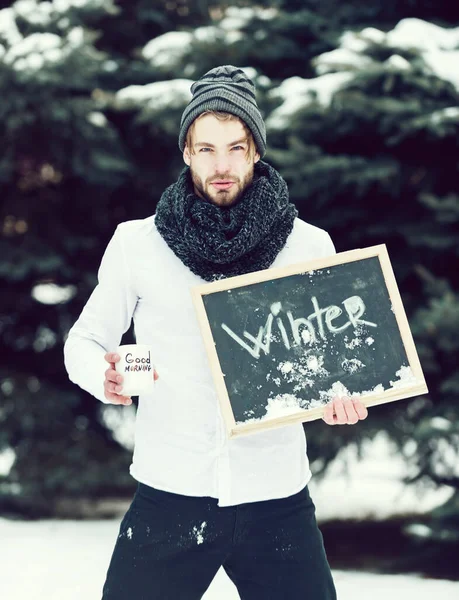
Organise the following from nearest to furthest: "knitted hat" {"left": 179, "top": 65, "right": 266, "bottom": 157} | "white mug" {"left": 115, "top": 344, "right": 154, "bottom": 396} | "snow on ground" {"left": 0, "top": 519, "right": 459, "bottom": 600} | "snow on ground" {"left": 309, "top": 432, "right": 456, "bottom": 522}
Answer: "white mug" {"left": 115, "top": 344, "right": 154, "bottom": 396} → "knitted hat" {"left": 179, "top": 65, "right": 266, "bottom": 157} → "snow on ground" {"left": 0, "top": 519, "right": 459, "bottom": 600} → "snow on ground" {"left": 309, "top": 432, "right": 456, "bottom": 522}

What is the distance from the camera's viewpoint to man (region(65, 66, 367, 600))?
2047mm

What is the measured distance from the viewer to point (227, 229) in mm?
2107

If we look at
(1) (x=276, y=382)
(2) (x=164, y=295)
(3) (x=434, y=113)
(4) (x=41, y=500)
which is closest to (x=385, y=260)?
(1) (x=276, y=382)

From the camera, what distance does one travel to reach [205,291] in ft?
6.55

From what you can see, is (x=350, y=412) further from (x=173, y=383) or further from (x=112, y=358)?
(x=112, y=358)

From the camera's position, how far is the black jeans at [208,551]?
204 cm

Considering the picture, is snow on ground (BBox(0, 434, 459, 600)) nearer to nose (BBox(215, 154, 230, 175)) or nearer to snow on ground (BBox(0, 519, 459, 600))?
snow on ground (BBox(0, 519, 459, 600))

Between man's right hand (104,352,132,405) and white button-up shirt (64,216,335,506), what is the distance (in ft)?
0.28

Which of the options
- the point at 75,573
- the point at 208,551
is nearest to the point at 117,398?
the point at 208,551

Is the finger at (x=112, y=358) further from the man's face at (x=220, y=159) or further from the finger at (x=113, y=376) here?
the man's face at (x=220, y=159)

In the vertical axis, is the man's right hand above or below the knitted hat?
below

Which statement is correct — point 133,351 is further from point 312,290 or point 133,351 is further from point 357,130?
point 357,130

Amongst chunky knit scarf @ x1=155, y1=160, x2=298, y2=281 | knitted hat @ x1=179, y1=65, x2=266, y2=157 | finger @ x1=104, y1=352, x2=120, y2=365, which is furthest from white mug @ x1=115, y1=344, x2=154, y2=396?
knitted hat @ x1=179, y1=65, x2=266, y2=157

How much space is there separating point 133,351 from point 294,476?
0.56 meters
